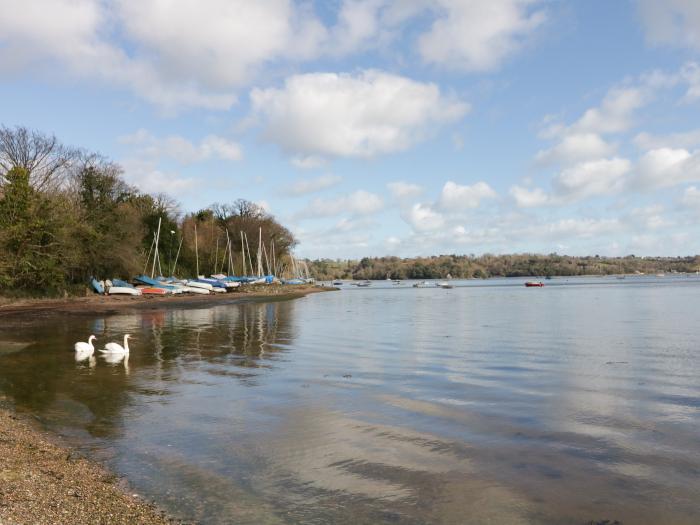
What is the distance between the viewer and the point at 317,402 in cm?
1436

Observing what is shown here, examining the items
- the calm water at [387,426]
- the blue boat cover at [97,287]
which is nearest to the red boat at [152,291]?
the blue boat cover at [97,287]

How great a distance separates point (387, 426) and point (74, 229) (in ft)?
149

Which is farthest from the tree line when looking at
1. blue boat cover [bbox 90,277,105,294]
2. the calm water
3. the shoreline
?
the shoreline

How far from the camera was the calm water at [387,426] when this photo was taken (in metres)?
7.91

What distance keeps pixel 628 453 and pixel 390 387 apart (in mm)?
7299

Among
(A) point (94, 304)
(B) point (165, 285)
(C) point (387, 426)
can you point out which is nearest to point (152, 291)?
(B) point (165, 285)

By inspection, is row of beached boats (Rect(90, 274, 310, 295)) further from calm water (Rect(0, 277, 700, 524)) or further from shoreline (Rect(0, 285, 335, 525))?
shoreline (Rect(0, 285, 335, 525))

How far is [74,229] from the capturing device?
49031mm

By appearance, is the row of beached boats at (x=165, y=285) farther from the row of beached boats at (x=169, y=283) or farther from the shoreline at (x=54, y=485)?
the shoreline at (x=54, y=485)

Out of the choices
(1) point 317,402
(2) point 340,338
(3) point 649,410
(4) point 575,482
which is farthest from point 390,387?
(2) point 340,338

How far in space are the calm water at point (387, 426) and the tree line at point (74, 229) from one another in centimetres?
1996

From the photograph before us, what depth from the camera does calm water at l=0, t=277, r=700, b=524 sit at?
791 cm

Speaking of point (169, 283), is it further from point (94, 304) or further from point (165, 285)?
point (94, 304)

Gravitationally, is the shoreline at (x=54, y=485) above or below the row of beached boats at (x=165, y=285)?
below
